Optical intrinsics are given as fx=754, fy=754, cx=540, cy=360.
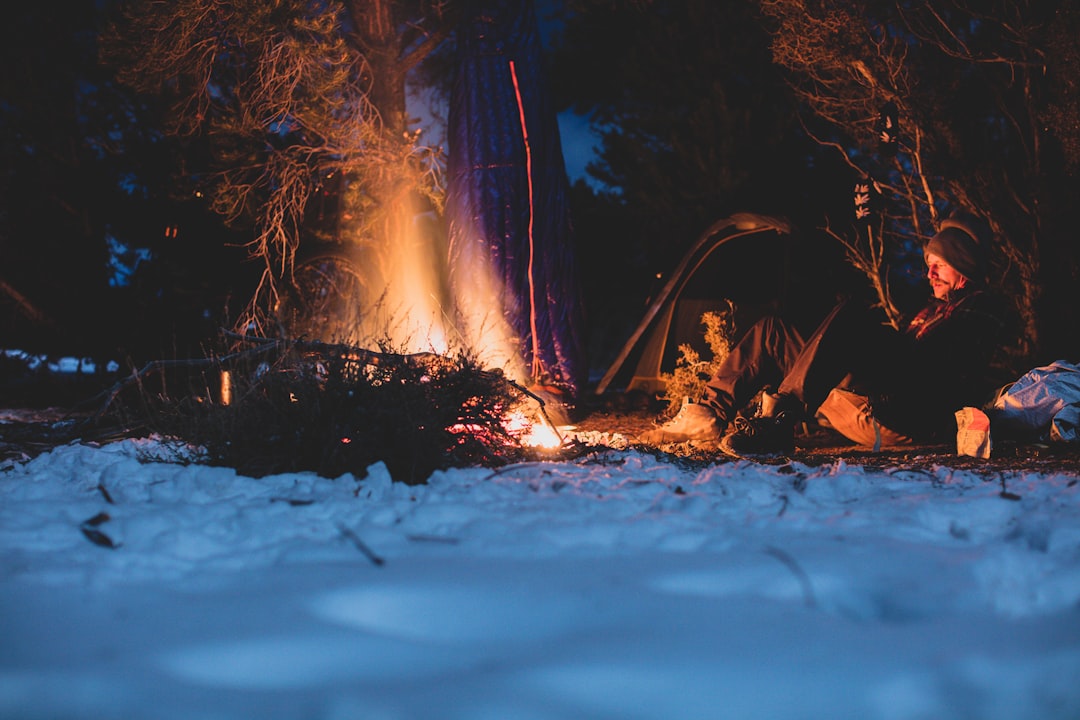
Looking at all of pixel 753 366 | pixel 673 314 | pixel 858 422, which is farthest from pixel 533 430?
pixel 673 314

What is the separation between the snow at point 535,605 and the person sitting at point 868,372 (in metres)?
1.55

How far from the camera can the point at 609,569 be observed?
175 centimetres

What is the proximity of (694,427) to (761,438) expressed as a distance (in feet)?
1.60

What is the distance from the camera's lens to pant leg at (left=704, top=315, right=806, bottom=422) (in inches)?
170

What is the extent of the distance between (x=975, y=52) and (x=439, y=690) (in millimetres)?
6114

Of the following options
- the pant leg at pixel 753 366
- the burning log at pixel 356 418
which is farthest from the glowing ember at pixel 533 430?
the pant leg at pixel 753 366

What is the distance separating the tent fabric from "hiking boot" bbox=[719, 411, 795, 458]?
2052 millimetres

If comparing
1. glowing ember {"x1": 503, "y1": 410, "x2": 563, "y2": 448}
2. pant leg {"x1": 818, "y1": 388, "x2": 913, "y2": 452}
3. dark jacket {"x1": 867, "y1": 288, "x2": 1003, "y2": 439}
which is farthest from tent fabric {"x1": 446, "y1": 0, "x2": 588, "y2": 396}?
dark jacket {"x1": 867, "y1": 288, "x2": 1003, "y2": 439}

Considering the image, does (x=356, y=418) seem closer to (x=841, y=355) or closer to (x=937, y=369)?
(x=841, y=355)

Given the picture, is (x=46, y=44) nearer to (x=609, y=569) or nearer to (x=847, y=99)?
(x=847, y=99)

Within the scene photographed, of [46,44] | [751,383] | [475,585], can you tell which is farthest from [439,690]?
[46,44]

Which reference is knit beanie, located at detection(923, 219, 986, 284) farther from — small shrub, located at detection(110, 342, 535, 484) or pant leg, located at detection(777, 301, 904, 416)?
small shrub, located at detection(110, 342, 535, 484)

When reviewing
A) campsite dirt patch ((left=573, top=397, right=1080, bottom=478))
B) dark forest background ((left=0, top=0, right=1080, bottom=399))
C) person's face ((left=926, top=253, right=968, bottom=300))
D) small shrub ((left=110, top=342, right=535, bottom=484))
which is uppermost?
dark forest background ((left=0, top=0, right=1080, bottom=399))

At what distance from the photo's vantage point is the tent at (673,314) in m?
6.26
